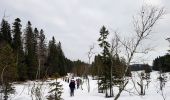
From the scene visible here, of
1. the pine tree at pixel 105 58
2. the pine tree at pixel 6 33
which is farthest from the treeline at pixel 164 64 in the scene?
the pine tree at pixel 6 33

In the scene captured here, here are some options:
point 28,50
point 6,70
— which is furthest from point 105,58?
point 28,50

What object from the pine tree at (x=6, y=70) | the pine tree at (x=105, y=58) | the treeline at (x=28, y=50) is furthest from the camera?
the treeline at (x=28, y=50)

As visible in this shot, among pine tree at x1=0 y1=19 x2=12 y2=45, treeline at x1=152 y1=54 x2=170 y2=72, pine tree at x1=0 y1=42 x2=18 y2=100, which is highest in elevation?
pine tree at x1=0 y1=19 x2=12 y2=45

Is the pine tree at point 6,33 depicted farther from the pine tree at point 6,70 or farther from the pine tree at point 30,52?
the pine tree at point 6,70

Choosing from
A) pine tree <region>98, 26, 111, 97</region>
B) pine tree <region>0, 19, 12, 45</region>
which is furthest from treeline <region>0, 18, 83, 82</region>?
pine tree <region>98, 26, 111, 97</region>

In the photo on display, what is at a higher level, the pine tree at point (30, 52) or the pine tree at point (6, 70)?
the pine tree at point (30, 52)

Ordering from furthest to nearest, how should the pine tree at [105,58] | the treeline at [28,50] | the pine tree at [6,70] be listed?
the treeline at [28,50] < the pine tree at [105,58] < the pine tree at [6,70]

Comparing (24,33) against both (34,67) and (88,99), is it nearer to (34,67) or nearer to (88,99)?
(34,67)

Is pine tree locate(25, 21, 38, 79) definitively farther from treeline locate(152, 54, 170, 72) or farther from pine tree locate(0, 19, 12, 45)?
treeline locate(152, 54, 170, 72)

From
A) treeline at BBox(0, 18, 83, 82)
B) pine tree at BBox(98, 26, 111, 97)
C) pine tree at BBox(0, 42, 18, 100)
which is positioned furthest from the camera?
treeline at BBox(0, 18, 83, 82)

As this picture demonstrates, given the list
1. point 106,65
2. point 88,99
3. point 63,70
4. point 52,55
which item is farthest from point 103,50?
point 63,70

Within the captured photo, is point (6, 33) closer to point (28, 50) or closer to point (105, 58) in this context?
point (28, 50)

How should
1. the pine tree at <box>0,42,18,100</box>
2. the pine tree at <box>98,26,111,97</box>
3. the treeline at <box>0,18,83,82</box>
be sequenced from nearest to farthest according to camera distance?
the pine tree at <box>0,42,18,100</box> < the pine tree at <box>98,26,111,97</box> < the treeline at <box>0,18,83,82</box>

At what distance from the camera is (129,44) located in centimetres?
1175
